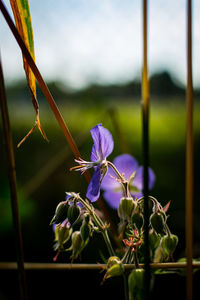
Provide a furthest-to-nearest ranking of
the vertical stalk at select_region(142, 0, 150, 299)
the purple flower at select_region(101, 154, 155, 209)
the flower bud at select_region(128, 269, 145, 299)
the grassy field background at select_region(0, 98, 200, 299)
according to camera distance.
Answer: the grassy field background at select_region(0, 98, 200, 299), the purple flower at select_region(101, 154, 155, 209), the flower bud at select_region(128, 269, 145, 299), the vertical stalk at select_region(142, 0, 150, 299)

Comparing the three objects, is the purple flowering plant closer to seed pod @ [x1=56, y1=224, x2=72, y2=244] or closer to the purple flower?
seed pod @ [x1=56, y1=224, x2=72, y2=244]

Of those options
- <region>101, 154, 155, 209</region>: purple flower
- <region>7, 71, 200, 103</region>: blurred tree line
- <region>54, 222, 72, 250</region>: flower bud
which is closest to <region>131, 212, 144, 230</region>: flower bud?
<region>54, 222, 72, 250</region>: flower bud

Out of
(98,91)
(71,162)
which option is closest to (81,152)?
(71,162)

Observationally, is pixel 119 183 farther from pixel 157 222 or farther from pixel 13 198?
pixel 13 198

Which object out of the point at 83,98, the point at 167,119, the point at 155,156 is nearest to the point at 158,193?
the point at 155,156

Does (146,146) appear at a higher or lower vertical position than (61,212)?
higher

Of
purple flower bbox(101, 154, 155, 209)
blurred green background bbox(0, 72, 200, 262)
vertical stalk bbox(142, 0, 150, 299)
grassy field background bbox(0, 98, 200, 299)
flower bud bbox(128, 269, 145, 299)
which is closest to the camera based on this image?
vertical stalk bbox(142, 0, 150, 299)

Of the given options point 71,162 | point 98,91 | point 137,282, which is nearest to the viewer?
point 137,282

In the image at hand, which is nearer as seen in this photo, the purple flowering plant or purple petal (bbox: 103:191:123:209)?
the purple flowering plant
